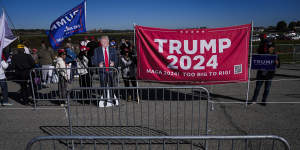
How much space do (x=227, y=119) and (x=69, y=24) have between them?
606 centimetres

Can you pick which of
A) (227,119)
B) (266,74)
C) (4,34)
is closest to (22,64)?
(4,34)

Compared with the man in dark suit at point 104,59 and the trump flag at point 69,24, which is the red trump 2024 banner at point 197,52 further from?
the trump flag at point 69,24

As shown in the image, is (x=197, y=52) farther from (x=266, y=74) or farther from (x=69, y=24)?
(x=69, y=24)

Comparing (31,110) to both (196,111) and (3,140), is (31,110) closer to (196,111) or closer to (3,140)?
(3,140)

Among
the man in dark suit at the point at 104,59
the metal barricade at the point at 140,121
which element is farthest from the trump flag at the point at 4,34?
the metal barricade at the point at 140,121

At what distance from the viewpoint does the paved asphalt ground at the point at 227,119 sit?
15.0 ft

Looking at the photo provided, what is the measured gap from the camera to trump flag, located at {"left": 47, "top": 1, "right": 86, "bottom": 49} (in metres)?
7.32

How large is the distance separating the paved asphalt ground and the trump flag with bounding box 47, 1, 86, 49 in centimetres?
255

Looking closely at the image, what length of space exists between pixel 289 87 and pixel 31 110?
9.58 meters

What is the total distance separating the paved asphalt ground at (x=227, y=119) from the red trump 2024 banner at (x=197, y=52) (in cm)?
103

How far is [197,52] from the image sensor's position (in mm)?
5711

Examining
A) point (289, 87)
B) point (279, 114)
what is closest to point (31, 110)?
point (279, 114)

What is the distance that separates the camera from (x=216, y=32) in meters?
5.66

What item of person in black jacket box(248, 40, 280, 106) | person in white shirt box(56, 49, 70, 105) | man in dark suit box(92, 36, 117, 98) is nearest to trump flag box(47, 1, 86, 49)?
person in white shirt box(56, 49, 70, 105)
